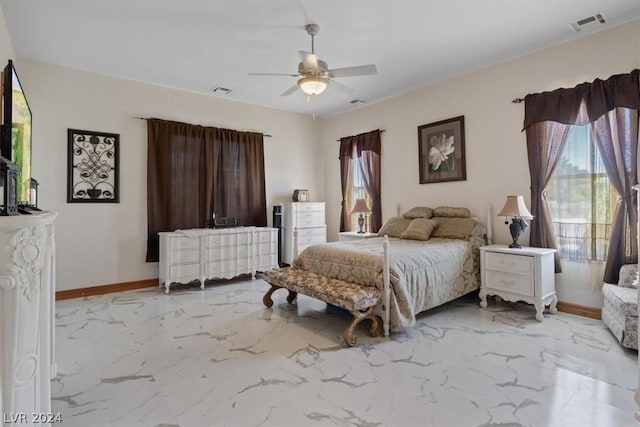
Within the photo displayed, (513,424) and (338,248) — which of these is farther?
(338,248)

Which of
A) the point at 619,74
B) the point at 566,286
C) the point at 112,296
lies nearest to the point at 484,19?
the point at 619,74

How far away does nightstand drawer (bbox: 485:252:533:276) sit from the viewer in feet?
11.1

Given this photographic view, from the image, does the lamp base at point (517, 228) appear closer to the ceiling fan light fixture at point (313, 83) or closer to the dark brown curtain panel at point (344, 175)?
the ceiling fan light fixture at point (313, 83)

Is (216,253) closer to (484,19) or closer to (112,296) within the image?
(112,296)

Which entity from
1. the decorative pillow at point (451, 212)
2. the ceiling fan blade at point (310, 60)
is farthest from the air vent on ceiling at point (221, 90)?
the decorative pillow at point (451, 212)

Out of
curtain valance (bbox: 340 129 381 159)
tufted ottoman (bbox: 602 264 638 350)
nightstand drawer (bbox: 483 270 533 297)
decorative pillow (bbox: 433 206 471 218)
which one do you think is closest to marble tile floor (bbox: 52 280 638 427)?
tufted ottoman (bbox: 602 264 638 350)

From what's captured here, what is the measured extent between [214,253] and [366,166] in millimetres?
2917

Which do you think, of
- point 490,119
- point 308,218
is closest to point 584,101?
point 490,119

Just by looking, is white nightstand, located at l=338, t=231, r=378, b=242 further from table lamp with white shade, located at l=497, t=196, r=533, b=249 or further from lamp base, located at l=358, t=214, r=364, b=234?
table lamp with white shade, located at l=497, t=196, r=533, b=249

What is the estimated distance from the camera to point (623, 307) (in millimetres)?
2582

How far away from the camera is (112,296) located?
426 centimetres

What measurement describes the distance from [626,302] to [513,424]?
5.39 ft

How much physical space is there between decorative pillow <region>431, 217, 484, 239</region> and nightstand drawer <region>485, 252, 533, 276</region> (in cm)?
41

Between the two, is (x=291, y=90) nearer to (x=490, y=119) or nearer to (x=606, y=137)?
(x=490, y=119)
